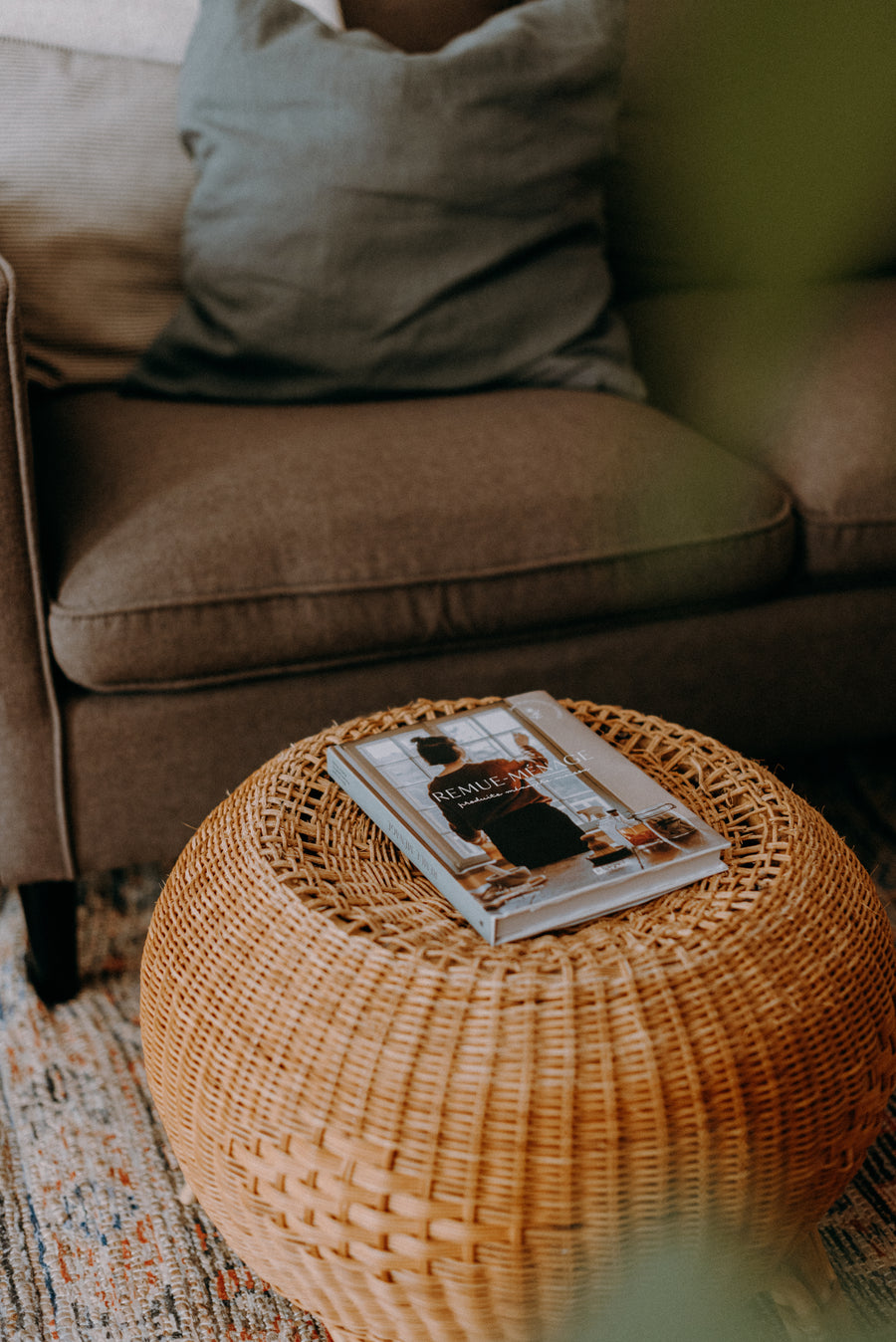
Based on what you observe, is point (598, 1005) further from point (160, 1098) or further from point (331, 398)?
point (331, 398)

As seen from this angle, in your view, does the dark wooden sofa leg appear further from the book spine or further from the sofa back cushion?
the sofa back cushion

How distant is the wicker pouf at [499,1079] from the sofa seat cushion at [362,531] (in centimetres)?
37

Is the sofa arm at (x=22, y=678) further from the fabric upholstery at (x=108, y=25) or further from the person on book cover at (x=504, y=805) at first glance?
the fabric upholstery at (x=108, y=25)

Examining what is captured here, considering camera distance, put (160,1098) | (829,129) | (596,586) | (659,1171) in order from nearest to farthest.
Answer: (829,129)
(659,1171)
(160,1098)
(596,586)

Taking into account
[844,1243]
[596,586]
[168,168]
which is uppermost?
[168,168]

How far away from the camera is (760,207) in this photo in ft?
1.44

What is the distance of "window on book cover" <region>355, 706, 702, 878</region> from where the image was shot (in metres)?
0.67

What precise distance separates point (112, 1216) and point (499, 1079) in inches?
20.0

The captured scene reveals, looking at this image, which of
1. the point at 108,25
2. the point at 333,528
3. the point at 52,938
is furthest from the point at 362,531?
the point at 108,25

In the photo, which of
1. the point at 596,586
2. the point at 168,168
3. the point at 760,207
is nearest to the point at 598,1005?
the point at 760,207

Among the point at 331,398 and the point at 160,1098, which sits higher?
the point at 331,398

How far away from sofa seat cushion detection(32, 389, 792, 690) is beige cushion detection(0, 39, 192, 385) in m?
0.15

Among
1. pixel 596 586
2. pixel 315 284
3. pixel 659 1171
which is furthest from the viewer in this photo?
pixel 315 284

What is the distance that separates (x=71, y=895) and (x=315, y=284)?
76cm
